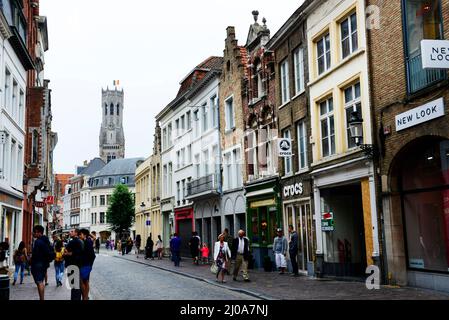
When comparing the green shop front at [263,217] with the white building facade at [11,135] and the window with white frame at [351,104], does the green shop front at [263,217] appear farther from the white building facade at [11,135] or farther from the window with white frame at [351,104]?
the white building facade at [11,135]

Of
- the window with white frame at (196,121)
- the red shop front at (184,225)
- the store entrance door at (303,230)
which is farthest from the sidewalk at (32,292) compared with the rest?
the red shop front at (184,225)

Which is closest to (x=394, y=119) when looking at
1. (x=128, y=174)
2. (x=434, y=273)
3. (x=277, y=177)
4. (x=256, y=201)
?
(x=434, y=273)

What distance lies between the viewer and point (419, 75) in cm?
1421

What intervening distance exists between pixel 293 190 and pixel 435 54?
37.1 feet

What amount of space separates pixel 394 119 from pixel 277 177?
921cm

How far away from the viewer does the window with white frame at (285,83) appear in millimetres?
23578

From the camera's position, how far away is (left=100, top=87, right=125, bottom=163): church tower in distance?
146875 mm

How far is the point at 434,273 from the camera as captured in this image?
→ 14086 mm

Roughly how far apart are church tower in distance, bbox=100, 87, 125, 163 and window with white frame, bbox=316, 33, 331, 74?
12792cm

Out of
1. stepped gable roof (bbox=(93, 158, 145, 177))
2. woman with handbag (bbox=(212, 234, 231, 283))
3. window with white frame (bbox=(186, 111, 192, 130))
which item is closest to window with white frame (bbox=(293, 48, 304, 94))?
woman with handbag (bbox=(212, 234, 231, 283))

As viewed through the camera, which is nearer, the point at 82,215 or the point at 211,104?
the point at 211,104

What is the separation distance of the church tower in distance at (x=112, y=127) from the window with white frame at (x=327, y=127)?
128m

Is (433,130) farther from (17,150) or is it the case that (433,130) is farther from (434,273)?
(17,150)

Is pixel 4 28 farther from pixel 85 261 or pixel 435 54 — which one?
pixel 435 54
